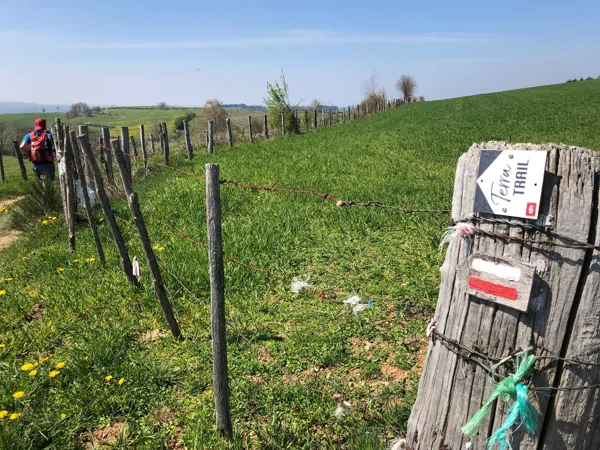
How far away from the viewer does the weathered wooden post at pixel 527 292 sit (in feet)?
4.68

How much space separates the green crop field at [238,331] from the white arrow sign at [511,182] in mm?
1745

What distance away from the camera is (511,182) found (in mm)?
1493

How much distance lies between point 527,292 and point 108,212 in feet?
13.7

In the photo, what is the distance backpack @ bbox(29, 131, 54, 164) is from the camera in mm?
9031

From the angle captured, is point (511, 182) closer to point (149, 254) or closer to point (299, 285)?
point (149, 254)

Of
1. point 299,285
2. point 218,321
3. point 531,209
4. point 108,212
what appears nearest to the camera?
point 531,209

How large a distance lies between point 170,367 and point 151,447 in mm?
852

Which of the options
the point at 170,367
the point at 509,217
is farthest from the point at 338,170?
the point at 509,217

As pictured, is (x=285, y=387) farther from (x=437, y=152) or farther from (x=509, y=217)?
(x=437, y=152)

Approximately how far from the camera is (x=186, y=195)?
881 centimetres

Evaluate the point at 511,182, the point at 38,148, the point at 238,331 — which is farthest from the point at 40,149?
the point at 511,182

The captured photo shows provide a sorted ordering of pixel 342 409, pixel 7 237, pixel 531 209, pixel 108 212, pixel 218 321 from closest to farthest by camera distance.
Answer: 1. pixel 531 209
2. pixel 218 321
3. pixel 342 409
4. pixel 108 212
5. pixel 7 237

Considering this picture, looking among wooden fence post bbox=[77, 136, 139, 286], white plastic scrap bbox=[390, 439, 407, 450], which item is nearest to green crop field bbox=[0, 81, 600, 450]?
wooden fence post bbox=[77, 136, 139, 286]

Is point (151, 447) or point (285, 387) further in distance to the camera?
point (285, 387)
